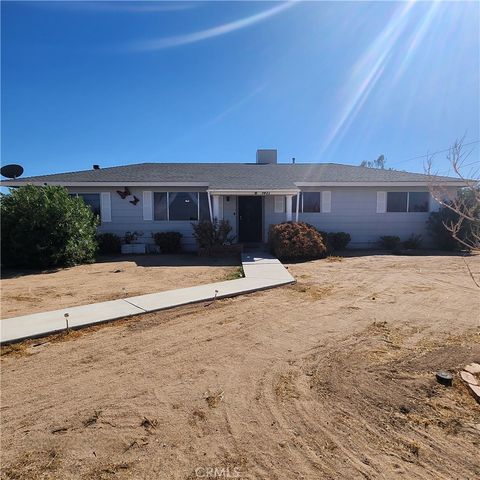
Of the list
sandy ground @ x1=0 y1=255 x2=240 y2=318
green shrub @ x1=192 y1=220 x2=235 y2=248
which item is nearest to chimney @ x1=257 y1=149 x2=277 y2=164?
green shrub @ x1=192 y1=220 x2=235 y2=248

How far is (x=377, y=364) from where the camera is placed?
3.58 m

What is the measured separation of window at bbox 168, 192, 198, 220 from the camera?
1419 centimetres

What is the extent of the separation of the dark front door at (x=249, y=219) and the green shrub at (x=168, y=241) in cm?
270

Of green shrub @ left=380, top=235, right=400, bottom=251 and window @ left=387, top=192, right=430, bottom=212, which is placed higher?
window @ left=387, top=192, right=430, bottom=212

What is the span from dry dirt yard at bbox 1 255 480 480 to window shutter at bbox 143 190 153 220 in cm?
935

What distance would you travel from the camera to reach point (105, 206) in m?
13.9

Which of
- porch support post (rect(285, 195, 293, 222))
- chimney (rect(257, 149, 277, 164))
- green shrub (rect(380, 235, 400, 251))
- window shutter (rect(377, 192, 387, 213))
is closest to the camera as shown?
porch support post (rect(285, 195, 293, 222))

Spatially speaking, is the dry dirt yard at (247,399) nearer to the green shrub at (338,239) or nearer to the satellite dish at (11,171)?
the green shrub at (338,239)

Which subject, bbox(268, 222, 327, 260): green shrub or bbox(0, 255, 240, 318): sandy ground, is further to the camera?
bbox(268, 222, 327, 260): green shrub

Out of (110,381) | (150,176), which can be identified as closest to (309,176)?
(150,176)

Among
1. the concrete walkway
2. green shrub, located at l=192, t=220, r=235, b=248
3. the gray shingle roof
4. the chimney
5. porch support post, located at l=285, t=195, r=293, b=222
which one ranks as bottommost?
the concrete walkway

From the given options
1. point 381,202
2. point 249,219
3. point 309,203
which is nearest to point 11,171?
point 249,219

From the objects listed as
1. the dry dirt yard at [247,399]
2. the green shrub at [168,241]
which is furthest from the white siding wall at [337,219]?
the dry dirt yard at [247,399]

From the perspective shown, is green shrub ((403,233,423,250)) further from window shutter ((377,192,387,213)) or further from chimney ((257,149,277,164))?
chimney ((257,149,277,164))
